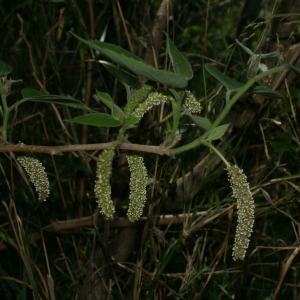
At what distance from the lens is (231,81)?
0.67m

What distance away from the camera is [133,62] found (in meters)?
0.54

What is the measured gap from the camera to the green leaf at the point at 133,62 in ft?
1.73

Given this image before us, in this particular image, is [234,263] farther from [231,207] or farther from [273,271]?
[231,207]

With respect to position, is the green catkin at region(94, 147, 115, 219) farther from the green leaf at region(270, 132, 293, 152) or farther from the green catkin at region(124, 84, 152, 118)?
the green leaf at region(270, 132, 293, 152)

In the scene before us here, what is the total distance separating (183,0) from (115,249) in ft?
3.82

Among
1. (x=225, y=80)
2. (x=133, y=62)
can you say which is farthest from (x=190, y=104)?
(x=133, y=62)

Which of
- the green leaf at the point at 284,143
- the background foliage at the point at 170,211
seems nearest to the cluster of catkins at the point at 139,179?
the background foliage at the point at 170,211

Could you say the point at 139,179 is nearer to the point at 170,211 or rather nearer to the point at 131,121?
the point at 131,121

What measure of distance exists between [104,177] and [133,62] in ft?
0.52

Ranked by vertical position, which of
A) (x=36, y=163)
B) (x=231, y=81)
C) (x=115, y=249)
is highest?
(x=231, y=81)

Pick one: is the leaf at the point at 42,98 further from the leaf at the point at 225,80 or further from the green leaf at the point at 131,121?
the leaf at the point at 225,80

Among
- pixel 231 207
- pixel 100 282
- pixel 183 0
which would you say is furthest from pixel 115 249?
pixel 183 0

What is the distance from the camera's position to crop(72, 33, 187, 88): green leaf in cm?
53

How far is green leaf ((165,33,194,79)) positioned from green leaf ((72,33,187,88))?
15 mm
